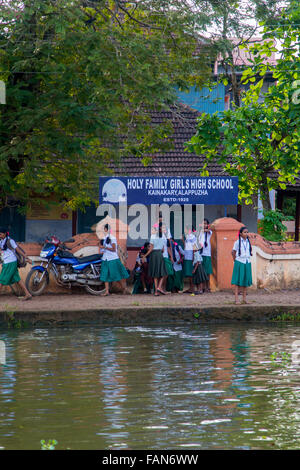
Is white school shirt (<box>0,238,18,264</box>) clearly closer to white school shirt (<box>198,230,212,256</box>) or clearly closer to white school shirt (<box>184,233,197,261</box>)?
white school shirt (<box>184,233,197,261</box>)

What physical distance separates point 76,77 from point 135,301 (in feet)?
15.5

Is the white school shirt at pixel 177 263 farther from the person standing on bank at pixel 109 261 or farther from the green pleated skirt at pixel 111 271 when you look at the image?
the person standing on bank at pixel 109 261

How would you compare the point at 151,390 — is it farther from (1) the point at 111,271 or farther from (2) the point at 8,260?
(1) the point at 111,271

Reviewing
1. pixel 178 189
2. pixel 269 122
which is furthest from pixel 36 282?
pixel 269 122

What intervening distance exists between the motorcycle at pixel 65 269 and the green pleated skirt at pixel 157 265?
3.88ft

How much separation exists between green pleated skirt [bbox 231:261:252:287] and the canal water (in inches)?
104

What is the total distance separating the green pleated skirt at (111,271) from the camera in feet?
62.7

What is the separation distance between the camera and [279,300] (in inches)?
704

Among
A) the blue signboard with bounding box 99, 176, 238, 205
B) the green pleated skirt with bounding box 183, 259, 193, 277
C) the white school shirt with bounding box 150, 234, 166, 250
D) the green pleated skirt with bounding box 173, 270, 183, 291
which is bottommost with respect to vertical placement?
the green pleated skirt with bounding box 173, 270, 183, 291

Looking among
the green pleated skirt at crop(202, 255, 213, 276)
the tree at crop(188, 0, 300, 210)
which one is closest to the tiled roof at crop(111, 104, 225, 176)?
the tree at crop(188, 0, 300, 210)

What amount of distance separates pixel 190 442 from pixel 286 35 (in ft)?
53.0

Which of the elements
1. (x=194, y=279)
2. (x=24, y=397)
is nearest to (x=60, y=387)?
(x=24, y=397)

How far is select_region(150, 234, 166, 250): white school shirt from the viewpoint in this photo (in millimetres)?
19219

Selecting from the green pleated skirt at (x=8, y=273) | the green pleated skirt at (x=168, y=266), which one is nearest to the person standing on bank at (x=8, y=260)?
the green pleated skirt at (x=8, y=273)
